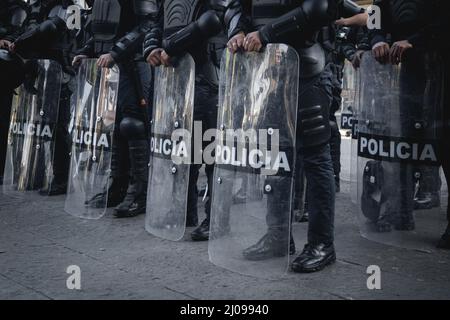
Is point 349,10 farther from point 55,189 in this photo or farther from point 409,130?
point 55,189

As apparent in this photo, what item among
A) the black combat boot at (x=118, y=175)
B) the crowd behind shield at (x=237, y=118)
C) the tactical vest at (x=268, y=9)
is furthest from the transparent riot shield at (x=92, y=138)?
the tactical vest at (x=268, y=9)

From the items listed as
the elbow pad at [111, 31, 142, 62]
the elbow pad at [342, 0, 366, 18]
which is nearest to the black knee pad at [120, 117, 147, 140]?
the elbow pad at [111, 31, 142, 62]

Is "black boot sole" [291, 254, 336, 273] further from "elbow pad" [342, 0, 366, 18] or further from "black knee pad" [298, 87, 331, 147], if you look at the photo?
"elbow pad" [342, 0, 366, 18]

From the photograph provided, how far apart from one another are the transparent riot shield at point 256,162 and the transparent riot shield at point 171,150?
1.84 feet

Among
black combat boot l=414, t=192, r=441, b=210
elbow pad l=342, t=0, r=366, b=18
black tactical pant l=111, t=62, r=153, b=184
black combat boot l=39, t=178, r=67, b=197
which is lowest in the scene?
black combat boot l=39, t=178, r=67, b=197

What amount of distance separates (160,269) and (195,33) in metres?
1.55

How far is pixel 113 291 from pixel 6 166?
138 inches

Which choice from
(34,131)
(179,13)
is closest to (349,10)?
(179,13)

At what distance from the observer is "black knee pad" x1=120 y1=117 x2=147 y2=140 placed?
454 centimetres

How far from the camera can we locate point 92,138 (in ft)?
14.6

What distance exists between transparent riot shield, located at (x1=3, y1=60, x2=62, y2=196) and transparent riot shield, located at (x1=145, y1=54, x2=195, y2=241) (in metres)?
1.83

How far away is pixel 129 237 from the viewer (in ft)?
12.6

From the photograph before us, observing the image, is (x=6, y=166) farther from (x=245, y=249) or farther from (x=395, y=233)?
A: (x=395, y=233)
